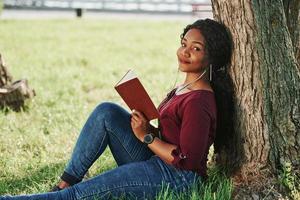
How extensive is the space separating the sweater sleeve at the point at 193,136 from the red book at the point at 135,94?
212 mm

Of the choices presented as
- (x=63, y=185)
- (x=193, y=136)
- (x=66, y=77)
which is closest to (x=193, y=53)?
(x=193, y=136)

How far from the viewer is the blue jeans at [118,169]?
3301 mm

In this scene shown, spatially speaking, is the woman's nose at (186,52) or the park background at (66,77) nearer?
the woman's nose at (186,52)

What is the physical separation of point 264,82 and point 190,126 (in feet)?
1.69

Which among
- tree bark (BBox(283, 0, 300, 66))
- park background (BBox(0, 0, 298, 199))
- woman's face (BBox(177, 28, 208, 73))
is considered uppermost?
tree bark (BBox(283, 0, 300, 66))

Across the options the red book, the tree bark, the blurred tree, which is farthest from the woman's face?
the blurred tree

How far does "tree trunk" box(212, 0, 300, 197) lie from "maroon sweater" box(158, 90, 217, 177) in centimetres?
23

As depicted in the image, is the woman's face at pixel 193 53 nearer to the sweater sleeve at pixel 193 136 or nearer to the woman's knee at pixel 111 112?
the sweater sleeve at pixel 193 136

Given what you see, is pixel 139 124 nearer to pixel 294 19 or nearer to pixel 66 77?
pixel 294 19

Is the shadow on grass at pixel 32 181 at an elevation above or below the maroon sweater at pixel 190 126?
below

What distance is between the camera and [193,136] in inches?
126

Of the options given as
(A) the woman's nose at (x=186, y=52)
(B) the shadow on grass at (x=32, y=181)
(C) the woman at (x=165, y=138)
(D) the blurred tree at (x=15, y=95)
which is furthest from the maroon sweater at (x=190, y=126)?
(D) the blurred tree at (x=15, y=95)

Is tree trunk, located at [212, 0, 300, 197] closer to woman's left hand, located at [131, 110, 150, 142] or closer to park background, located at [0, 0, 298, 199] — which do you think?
park background, located at [0, 0, 298, 199]

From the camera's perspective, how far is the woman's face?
11.3ft
